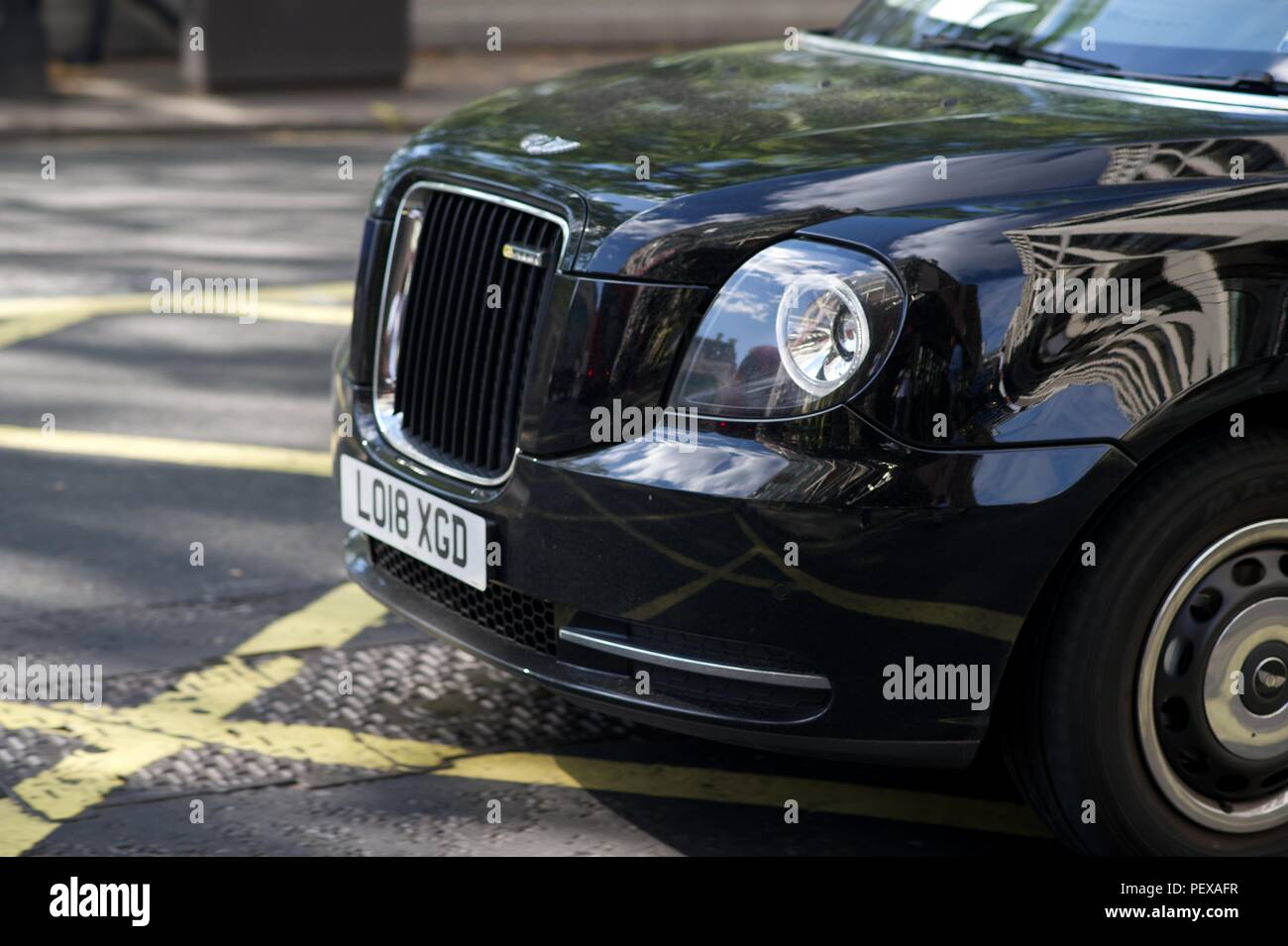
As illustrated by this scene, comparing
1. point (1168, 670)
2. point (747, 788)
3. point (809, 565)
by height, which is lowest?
point (747, 788)

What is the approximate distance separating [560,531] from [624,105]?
109 centimetres

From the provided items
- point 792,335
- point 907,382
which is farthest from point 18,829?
point 907,382

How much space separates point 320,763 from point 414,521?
62cm

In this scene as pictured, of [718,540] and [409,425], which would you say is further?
[409,425]

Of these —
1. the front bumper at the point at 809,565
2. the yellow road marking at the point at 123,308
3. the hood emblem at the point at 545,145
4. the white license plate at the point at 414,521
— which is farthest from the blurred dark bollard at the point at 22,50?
the front bumper at the point at 809,565

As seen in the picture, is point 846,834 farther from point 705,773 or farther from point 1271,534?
point 1271,534

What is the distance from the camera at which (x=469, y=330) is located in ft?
12.1

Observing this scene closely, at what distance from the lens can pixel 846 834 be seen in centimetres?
365

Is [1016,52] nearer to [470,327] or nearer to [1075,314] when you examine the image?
[1075,314]

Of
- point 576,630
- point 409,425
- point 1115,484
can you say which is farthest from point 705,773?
point 1115,484

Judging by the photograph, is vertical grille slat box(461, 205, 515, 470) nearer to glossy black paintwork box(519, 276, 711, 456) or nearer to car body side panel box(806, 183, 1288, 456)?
glossy black paintwork box(519, 276, 711, 456)

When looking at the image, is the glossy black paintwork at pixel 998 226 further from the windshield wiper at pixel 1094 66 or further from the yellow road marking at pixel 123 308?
the yellow road marking at pixel 123 308

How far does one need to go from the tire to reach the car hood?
608 millimetres

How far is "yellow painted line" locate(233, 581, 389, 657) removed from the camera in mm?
4617
